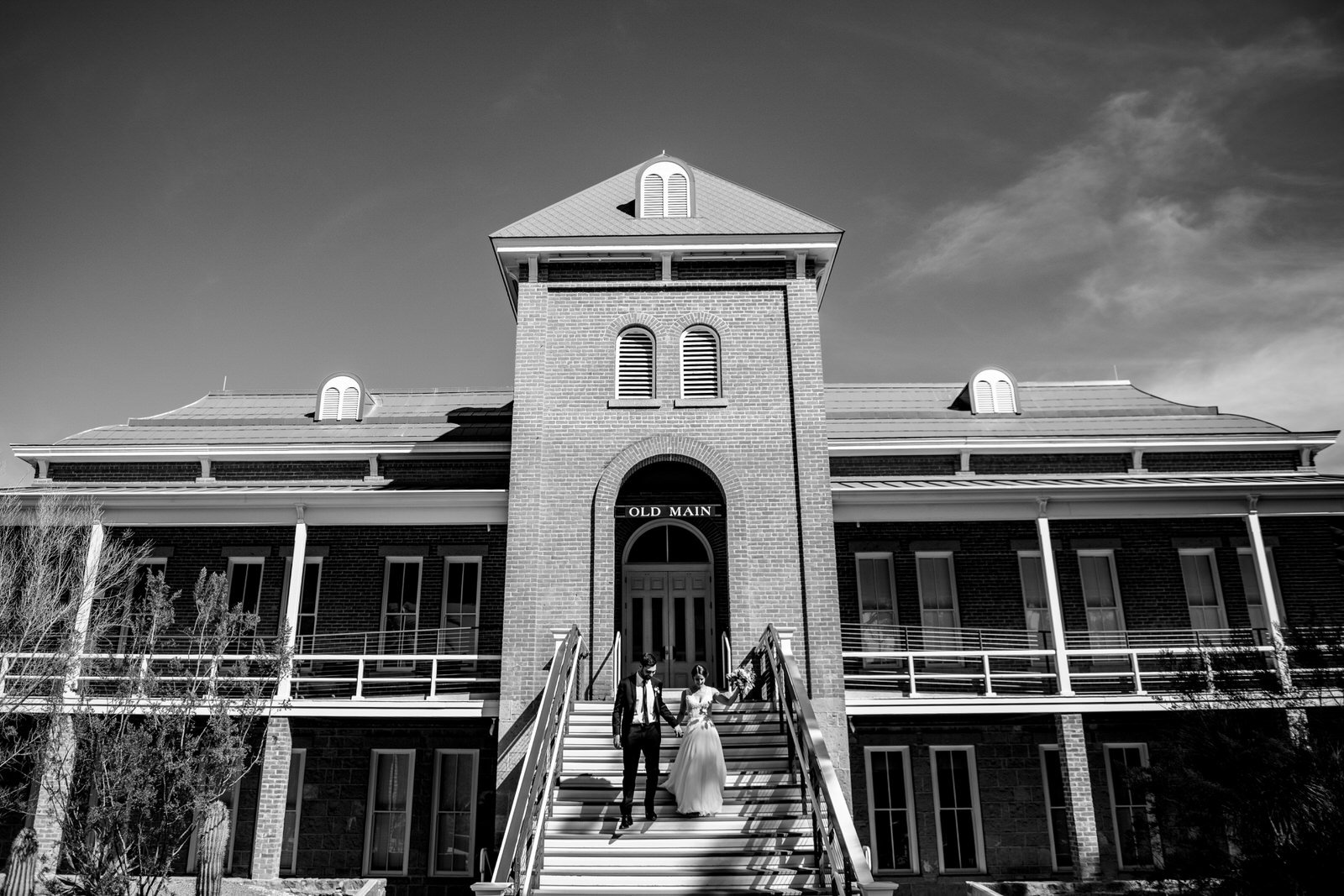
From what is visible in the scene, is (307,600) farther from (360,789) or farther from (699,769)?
(699,769)

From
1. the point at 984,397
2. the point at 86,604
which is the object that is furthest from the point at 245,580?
the point at 984,397

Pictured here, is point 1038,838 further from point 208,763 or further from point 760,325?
point 208,763

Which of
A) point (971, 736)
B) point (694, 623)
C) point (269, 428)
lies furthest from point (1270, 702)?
point (269, 428)

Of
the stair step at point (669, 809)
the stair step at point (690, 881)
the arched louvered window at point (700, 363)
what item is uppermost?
the arched louvered window at point (700, 363)

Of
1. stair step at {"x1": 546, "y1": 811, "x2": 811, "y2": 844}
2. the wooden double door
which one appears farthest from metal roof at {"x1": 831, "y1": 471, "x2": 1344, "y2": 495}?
stair step at {"x1": 546, "y1": 811, "x2": 811, "y2": 844}

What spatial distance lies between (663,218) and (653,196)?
26.4 inches

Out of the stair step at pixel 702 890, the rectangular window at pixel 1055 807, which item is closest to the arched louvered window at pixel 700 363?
the stair step at pixel 702 890

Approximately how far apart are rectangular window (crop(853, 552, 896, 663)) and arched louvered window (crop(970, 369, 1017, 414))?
5818 millimetres

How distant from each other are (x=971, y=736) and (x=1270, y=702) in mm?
6000

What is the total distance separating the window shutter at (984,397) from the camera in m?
22.7

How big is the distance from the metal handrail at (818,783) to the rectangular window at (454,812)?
663cm

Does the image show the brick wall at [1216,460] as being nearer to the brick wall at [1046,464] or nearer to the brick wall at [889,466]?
the brick wall at [1046,464]

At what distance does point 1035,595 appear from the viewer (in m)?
18.7

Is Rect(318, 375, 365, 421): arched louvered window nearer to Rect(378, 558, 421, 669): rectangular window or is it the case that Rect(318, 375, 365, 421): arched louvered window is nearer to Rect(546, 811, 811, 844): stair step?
Rect(378, 558, 421, 669): rectangular window
